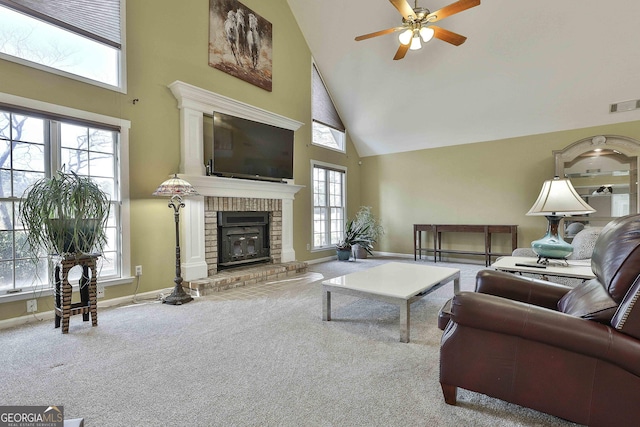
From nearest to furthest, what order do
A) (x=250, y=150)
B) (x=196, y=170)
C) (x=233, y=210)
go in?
(x=196, y=170), (x=233, y=210), (x=250, y=150)

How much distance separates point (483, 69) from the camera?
5.12m

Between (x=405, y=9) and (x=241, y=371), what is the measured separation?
12.3 ft

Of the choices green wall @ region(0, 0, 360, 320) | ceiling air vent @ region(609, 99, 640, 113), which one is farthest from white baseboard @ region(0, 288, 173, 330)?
ceiling air vent @ region(609, 99, 640, 113)

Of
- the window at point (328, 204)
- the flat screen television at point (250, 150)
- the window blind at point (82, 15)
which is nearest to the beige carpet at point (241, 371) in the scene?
the flat screen television at point (250, 150)

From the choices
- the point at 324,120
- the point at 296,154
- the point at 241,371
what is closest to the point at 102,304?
the point at 241,371

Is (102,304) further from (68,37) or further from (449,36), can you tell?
(449,36)

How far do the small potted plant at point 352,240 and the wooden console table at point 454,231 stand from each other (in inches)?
41.8

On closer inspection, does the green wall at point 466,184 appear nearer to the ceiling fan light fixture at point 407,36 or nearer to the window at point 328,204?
the window at point 328,204

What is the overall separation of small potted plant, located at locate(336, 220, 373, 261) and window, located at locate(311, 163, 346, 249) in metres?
0.34

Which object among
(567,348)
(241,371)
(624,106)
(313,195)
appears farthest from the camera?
(313,195)

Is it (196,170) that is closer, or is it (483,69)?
(196,170)

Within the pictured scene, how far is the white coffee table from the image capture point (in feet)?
8.05

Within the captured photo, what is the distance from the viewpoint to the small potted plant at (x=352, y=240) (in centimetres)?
659

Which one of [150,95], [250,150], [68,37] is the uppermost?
[68,37]
